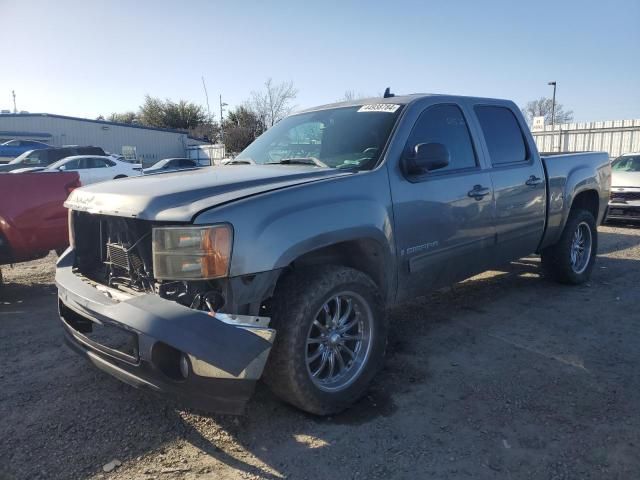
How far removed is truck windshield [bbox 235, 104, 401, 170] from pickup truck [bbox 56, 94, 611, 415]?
14 mm

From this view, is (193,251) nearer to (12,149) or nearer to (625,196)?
(625,196)

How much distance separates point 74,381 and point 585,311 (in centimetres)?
460

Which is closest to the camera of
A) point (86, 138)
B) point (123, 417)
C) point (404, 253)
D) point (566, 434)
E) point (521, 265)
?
point (566, 434)

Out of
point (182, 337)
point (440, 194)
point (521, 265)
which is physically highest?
point (440, 194)

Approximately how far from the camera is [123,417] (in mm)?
3084

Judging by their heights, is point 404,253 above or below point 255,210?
below

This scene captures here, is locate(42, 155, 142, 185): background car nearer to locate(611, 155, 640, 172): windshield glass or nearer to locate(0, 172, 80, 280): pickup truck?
locate(0, 172, 80, 280): pickup truck

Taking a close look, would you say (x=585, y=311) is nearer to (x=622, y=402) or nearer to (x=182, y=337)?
(x=622, y=402)

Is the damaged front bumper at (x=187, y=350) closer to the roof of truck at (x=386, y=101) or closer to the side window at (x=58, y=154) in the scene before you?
the roof of truck at (x=386, y=101)

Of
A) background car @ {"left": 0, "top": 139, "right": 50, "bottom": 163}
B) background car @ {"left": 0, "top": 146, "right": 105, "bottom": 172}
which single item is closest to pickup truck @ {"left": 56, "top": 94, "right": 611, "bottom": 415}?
background car @ {"left": 0, "top": 146, "right": 105, "bottom": 172}

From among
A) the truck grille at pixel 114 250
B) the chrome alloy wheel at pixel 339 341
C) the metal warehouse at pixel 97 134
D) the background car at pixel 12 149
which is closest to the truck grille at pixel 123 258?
the truck grille at pixel 114 250

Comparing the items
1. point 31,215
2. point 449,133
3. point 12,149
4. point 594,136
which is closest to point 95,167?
point 12,149

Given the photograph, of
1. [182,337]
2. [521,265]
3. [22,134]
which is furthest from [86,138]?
[182,337]

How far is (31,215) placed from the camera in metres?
5.20
